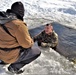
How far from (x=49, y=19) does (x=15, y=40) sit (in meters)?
6.09

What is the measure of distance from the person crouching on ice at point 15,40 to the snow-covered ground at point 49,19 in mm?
352

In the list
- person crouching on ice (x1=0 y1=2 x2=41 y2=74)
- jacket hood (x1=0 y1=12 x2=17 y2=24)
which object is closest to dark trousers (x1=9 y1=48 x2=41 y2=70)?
person crouching on ice (x1=0 y1=2 x2=41 y2=74)

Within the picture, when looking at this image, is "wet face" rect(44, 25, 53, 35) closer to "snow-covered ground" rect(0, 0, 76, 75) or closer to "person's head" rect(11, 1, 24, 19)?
"snow-covered ground" rect(0, 0, 76, 75)

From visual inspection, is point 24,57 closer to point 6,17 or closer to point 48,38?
point 6,17

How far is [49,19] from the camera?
11.1 m

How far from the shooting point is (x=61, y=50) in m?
8.04

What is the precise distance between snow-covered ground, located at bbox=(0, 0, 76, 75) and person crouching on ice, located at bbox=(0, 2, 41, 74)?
1.15ft

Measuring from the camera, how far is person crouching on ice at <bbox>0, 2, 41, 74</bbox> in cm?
502

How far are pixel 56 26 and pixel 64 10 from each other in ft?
9.38

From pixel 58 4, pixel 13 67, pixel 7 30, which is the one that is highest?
pixel 7 30

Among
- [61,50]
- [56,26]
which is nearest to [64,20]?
[56,26]

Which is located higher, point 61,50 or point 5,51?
point 5,51

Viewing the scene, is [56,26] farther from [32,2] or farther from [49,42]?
[32,2]

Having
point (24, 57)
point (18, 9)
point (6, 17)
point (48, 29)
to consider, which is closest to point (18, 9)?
point (18, 9)
